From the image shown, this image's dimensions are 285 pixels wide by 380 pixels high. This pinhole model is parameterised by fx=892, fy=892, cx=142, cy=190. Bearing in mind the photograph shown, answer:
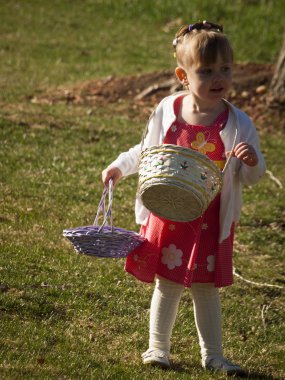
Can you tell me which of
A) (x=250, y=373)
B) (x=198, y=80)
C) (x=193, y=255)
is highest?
(x=198, y=80)

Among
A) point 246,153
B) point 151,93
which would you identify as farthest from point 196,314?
point 151,93

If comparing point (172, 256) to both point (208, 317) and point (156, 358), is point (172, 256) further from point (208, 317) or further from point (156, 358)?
point (156, 358)

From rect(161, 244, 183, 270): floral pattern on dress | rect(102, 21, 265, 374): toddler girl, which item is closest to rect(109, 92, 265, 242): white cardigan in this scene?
rect(102, 21, 265, 374): toddler girl

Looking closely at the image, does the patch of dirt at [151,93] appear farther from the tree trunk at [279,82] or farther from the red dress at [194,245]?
the red dress at [194,245]

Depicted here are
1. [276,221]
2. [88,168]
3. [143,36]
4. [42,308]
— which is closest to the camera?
[42,308]

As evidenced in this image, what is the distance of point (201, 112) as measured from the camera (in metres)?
4.37

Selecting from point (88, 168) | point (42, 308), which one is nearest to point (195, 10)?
point (88, 168)

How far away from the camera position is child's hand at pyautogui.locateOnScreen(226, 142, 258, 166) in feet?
13.3

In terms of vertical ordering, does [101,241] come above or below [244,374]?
above

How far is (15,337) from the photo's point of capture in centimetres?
441

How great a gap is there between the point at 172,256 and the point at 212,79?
867mm

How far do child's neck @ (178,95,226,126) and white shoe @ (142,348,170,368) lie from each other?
1.15 meters

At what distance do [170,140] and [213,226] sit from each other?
1.55 feet

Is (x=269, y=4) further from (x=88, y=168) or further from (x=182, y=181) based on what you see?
(x=182, y=181)
